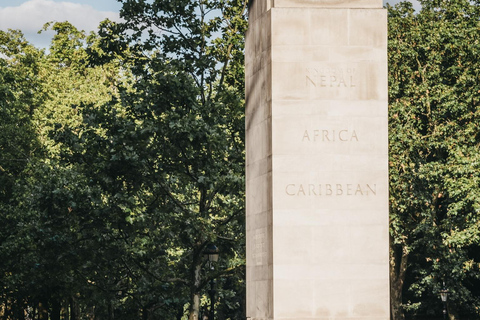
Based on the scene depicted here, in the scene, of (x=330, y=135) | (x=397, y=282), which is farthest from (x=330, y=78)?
Answer: (x=397, y=282)

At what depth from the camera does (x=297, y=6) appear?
17.0 metres

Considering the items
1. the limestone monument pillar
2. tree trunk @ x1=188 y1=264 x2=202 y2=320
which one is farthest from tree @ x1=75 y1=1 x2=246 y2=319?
the limestone monument pillar

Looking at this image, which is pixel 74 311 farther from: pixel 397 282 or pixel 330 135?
pixel 330 135

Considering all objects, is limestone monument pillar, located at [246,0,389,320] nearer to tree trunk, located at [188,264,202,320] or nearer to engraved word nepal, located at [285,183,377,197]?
engraved word nepal, located at [285,183,377,197]

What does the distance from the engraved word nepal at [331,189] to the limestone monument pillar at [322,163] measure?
0.06ft

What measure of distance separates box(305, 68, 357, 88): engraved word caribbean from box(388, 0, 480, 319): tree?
71.4 feet

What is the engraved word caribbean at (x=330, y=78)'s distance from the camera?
16609 millimetres

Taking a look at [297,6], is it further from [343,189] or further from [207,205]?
[207,205]

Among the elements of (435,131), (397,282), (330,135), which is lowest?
(397,282)

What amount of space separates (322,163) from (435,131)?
25.6 m

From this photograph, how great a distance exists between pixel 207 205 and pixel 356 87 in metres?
14.9

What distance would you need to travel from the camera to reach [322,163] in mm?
16391

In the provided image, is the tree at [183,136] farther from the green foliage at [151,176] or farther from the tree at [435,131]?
the tree at [435,131]

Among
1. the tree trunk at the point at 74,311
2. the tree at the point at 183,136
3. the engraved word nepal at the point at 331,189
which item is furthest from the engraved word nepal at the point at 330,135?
the tree trunk at the point at 74,311
